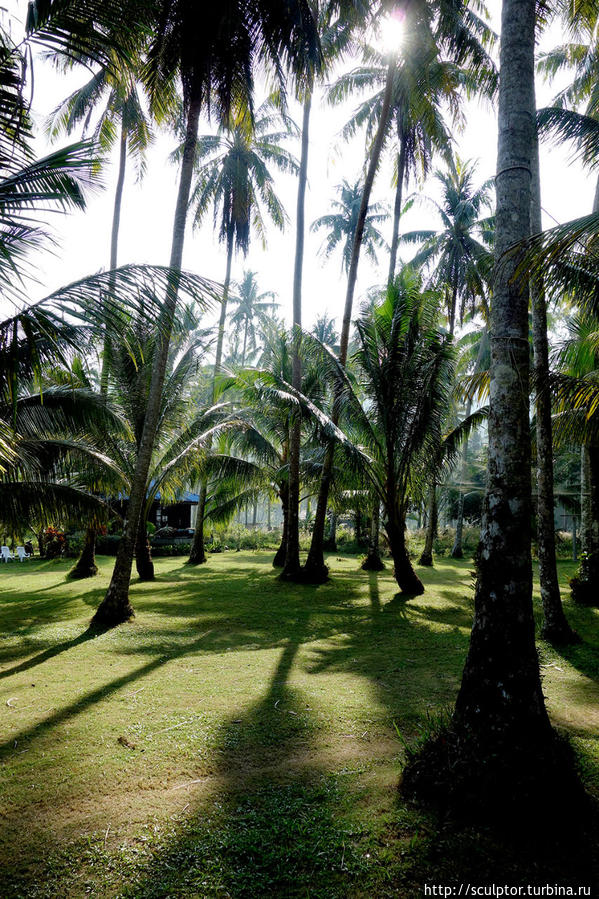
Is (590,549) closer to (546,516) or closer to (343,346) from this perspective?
(546,516)

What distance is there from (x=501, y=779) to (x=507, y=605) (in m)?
0.95

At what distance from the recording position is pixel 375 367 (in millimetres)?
10539

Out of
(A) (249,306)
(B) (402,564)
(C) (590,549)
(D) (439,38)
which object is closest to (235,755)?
(B) (402,564)

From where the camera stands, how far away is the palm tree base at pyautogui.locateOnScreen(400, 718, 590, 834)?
2.60m

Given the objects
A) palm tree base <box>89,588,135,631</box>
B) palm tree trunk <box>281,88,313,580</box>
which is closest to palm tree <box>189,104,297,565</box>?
palm tree trunk <box>281,88,313,580</box>

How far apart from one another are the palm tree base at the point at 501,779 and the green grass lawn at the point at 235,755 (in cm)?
17

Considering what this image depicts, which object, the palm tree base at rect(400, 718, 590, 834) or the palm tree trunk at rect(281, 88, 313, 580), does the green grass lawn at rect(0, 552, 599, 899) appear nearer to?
the palm tree base at rect(400, 718, 590, 834)

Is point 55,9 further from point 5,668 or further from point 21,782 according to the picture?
point 5,668

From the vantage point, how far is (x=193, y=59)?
7691 mm

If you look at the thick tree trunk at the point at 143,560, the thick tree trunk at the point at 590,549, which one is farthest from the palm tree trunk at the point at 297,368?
the thick tree trunk at the point at 590,549

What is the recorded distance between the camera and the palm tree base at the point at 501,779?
260cm

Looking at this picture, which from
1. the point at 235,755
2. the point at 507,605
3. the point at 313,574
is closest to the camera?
the point at 507,605

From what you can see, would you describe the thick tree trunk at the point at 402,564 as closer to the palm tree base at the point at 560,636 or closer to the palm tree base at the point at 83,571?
the palm tree base at the point at 560,636

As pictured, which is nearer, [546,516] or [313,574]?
[546,516]
